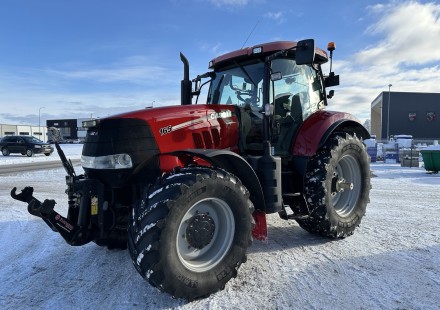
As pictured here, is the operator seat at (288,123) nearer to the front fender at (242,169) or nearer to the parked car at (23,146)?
the front fender at (242,169)

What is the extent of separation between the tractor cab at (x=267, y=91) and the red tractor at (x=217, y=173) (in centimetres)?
2

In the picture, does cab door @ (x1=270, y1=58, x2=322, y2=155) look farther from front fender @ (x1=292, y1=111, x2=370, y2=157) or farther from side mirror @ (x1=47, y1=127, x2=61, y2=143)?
side mirror @ (x1=47, y1=127, x2=61, y2=143)

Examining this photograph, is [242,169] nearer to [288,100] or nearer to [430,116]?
[288,100]

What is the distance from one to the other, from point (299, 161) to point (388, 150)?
60.9 ft

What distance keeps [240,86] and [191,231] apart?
2.26 meters

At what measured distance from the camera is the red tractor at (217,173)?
9.67 ft

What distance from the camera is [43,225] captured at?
5609 mm

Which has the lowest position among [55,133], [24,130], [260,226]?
[260,226]

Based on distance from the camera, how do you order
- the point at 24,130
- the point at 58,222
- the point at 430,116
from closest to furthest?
1. the point at 58,222
2. the point at 430,116
3. the point at 24,130

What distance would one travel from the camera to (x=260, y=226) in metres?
3.71

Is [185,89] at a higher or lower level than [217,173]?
higher

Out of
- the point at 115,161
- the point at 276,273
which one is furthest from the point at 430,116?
the point at 115,161

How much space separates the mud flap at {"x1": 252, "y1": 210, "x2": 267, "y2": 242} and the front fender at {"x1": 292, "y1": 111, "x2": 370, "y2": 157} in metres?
1.12

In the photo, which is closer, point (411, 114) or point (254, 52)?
point (254, 52)
